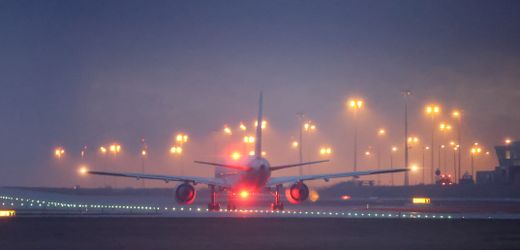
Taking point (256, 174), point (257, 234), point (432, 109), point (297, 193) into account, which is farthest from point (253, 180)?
point (432, 109)

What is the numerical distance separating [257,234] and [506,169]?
110m

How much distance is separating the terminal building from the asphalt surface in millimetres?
84845

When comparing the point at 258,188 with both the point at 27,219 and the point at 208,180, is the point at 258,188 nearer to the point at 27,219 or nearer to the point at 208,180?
the point at 208,180

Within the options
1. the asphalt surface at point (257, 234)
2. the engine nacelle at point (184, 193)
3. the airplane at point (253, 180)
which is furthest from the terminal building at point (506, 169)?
the asphalt surface at point (257, 234)

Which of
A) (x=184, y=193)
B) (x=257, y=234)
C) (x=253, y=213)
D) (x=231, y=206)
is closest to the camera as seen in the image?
(x=257, y=234)

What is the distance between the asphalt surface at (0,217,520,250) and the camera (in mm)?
30203

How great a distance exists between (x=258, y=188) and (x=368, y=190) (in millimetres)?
66138

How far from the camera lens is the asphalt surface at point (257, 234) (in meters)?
30.2

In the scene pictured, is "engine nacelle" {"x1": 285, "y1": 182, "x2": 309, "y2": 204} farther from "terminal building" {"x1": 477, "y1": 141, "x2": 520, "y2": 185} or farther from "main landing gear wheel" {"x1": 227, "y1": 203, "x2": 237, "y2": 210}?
"terminal building" {"x1": 477, "y1": 141, "x2": 520, "y2": 185}

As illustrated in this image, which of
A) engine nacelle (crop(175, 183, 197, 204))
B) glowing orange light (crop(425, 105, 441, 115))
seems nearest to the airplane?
engine nacelle (crop(175, 183, 197, 204))

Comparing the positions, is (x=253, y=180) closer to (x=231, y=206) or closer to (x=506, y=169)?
(x=231, y=206)

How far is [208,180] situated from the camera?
66.2 meters

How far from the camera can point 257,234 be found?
3566 centimetres

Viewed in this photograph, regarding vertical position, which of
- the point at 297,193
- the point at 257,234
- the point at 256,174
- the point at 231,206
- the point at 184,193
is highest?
the point at 256,174
